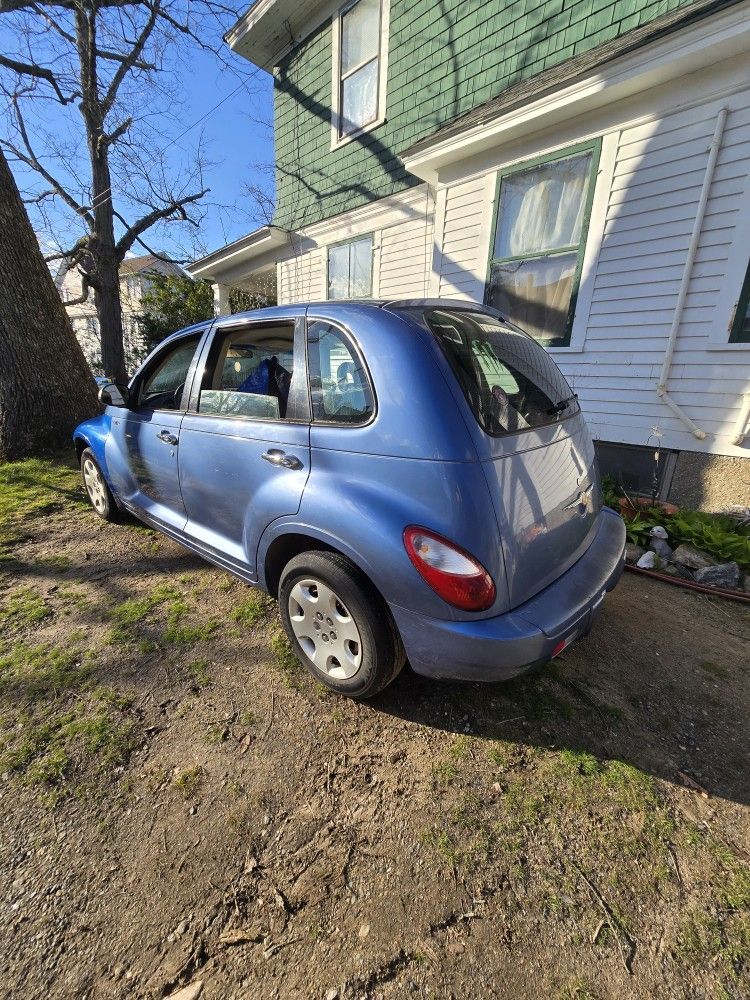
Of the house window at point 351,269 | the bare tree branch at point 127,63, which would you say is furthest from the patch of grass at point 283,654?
the bare tree branch at point 127,63

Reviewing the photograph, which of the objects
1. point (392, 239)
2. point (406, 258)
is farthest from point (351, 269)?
point (406, 258)

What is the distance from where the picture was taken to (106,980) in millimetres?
1203

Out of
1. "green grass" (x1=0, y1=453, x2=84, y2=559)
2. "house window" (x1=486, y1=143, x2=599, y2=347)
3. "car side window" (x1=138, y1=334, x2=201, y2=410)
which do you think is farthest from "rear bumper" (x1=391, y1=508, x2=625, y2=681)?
"house window" (x1=486, y1=143, x2=599, y2=347)

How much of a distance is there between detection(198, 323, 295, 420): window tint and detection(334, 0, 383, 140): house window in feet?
19.4

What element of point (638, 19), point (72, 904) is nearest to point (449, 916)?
point (72, 904)

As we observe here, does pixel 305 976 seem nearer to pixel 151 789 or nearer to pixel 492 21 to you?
pixel 151 789

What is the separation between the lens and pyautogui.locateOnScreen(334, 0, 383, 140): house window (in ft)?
21.1

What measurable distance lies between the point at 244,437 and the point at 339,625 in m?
1.06

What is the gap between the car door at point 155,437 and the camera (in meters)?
2.88

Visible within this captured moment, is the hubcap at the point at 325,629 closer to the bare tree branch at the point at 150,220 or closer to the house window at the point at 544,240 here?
the house window at the point at 544,240

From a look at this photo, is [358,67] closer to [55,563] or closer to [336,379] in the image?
[336,379]

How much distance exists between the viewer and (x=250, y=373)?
2.67 meters

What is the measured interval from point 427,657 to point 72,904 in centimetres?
133

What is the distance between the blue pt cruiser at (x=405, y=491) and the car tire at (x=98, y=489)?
1726 mm
